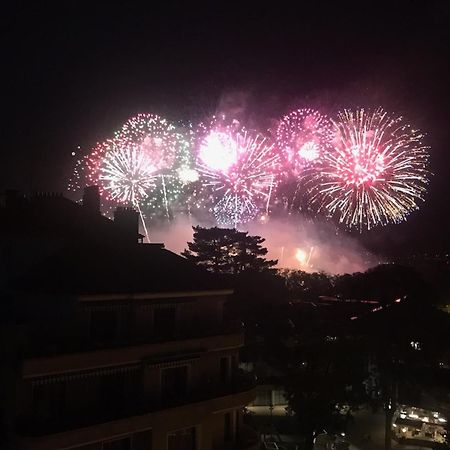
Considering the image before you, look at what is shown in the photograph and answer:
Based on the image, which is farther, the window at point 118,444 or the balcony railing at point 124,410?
the window at point 118,444

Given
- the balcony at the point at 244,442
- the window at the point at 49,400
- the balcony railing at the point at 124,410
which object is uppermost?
the window at the point at 49,400

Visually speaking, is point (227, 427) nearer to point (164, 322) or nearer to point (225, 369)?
point (225, 369)

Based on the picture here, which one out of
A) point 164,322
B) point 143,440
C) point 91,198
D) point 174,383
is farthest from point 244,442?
point 91,198

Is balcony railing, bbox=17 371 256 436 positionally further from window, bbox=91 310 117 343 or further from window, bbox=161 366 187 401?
window, bbox=91 310 117 343

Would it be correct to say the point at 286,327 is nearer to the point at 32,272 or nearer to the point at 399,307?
the point at 399,307

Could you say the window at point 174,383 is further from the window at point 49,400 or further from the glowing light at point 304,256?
the glowing light at point 304,256

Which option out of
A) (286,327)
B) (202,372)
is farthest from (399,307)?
(202,372)

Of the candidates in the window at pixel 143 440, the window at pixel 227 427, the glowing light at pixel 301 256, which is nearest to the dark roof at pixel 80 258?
the window at pixel 143 440
